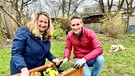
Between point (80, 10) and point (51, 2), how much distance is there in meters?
5.13

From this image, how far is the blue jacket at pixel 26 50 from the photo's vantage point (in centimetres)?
300

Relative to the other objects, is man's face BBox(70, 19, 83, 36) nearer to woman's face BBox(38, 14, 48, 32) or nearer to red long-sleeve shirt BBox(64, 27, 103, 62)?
red long-sleeve shirt BBox(64, 27, 103, 62)

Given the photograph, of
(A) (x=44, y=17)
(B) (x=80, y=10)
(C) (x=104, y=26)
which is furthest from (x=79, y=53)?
(B) (x=80, y=10)

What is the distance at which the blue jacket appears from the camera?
118 inches

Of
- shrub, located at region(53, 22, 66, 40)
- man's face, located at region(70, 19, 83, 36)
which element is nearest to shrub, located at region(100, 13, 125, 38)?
shrub, located at region(53, 22, 66, 40)

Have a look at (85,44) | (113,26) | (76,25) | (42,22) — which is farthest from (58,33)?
(42,22)

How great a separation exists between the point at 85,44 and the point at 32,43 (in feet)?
3.12

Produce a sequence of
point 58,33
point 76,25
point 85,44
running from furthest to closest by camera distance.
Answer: point 58,33 → point 85,44 → point 76,25

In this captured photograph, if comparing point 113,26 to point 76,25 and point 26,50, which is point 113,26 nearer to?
point 76,25

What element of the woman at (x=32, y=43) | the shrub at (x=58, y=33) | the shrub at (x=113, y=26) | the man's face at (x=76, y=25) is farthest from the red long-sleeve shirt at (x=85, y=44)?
the shrub at (x=113, y=26)

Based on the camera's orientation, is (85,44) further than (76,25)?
Yes

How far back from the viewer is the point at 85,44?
3.69 meters

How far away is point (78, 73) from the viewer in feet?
10.3

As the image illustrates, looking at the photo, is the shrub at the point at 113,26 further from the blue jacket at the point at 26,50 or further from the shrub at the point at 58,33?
the blue jacket at the point at 26,50
